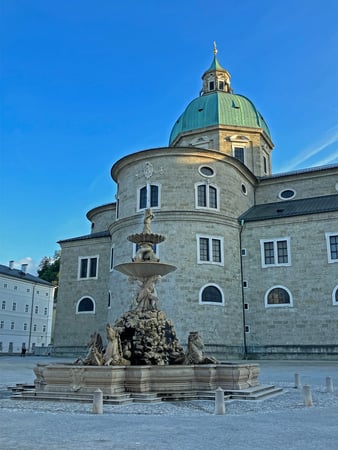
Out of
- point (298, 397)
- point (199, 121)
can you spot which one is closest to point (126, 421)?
point (298, 397)

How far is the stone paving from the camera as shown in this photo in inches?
235

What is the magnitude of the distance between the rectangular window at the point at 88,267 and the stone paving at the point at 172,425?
83.6 ft

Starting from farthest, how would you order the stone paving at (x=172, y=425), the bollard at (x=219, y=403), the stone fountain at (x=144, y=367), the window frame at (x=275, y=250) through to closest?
1. the window frame at (x=275, y=250)
2. the stone fountain at (x=144, y=367)
3. the bollard at (x=219, y=403)
4. the stone paving at (x=172, y=425)

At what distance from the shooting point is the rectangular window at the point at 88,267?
36250 millimetres

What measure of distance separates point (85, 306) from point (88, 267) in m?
3.12

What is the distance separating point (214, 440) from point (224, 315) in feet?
76.7

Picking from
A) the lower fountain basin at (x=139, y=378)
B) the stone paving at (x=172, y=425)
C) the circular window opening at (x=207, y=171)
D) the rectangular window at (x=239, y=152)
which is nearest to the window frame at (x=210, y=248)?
the circular window opening at (x=207, y=171)

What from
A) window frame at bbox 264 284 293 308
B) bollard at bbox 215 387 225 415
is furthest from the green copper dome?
bollard at bbox 215 387 225 415

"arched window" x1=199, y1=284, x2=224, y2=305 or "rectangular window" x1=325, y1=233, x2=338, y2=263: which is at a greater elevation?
"rectangular window" x1=325, y1=233, x2=338, y2=263

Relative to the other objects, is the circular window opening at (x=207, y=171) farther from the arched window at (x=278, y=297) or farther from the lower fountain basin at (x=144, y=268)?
the lower fountain basin at (x=144, y=268)

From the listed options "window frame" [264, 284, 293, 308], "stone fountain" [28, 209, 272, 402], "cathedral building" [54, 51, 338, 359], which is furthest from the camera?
"window frame" [264, 284, 293, 308]

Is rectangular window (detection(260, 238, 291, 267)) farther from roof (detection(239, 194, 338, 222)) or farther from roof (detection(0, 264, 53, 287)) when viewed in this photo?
roof (detection(0, 264, 53, 287))

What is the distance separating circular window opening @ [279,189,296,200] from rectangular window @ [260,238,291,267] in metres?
6.27

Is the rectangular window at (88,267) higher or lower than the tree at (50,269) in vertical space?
lower
